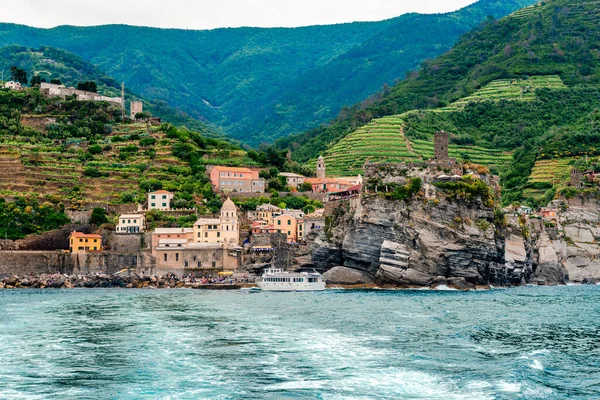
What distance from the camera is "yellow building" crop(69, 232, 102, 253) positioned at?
94688 millimetres

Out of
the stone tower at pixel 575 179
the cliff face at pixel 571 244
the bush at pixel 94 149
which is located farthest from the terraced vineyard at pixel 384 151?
the bush at pixel 94 149

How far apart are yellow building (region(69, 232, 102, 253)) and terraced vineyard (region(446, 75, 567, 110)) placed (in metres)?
88.3

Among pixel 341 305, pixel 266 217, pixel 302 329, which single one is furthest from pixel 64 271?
pixel 302 329

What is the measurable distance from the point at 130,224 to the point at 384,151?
2069 inches

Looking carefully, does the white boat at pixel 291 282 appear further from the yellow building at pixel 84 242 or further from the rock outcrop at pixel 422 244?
the yellow building at pixel 84 242

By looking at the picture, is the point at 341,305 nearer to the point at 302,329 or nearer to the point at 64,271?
the point at 302,329

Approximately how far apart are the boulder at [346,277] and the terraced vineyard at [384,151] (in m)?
45.2

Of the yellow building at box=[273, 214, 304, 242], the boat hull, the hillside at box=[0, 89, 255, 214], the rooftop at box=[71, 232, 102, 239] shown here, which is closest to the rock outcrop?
the boat hull

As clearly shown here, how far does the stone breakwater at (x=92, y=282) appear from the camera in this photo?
88.9m

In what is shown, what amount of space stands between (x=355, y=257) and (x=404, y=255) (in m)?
5.28

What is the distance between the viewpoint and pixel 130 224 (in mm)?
96062

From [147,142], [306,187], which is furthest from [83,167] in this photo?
[306,187]

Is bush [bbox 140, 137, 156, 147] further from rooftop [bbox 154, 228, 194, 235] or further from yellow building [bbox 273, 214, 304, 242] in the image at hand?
yellow building [bbox 273, 214, 304, 242]

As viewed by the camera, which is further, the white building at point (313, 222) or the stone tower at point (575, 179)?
the stone tower at point (575, 179)
